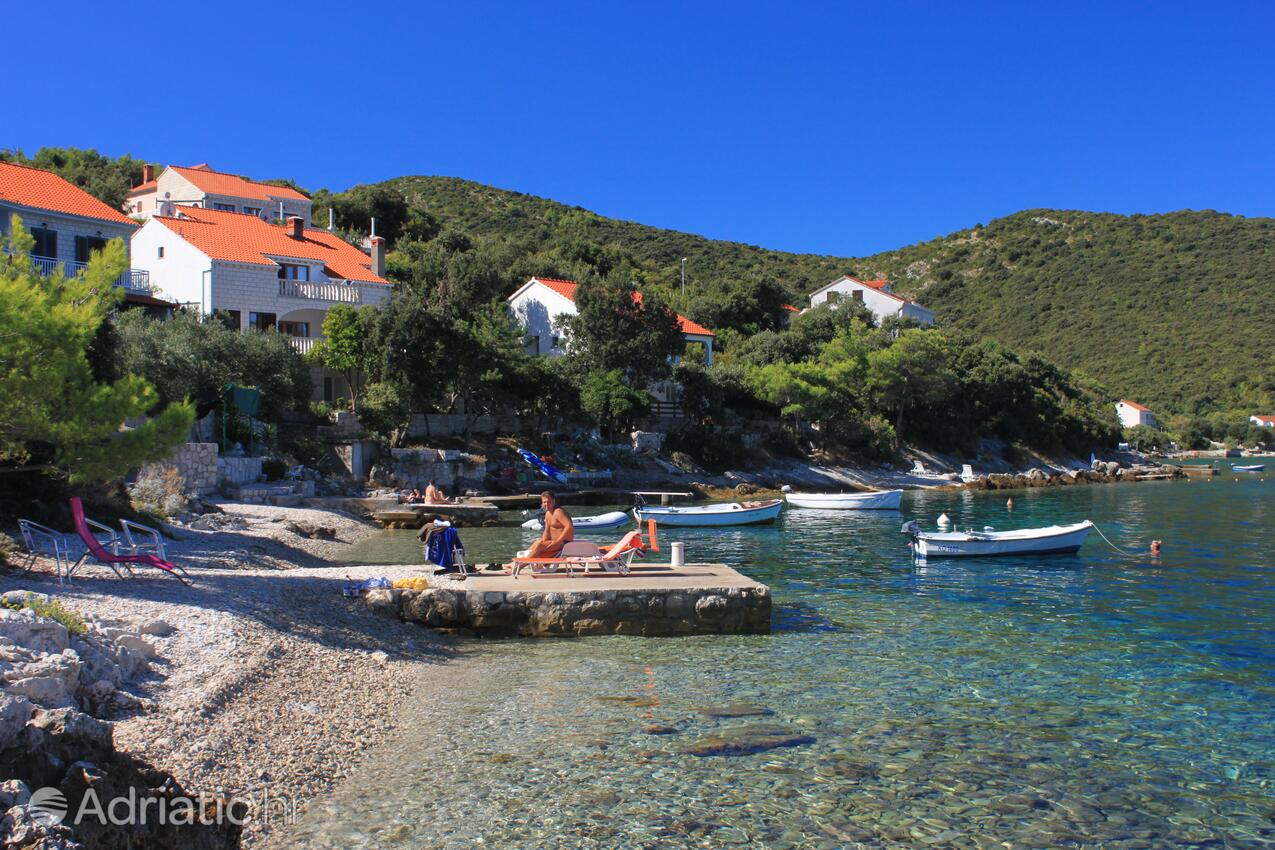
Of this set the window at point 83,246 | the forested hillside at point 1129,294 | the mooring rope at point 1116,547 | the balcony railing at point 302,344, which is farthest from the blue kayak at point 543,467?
the forested hillside at point 1129,294

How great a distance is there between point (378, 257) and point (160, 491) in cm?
2974

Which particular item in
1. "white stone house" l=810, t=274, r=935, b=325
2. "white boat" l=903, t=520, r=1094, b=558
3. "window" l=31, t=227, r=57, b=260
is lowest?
"white boat" l=903, t=520, r=1094, b=558

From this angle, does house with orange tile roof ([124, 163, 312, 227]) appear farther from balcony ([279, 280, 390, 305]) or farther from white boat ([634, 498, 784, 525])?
white boat ([634, 498, 784, 525])

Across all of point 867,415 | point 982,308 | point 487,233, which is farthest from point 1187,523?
point 982,308

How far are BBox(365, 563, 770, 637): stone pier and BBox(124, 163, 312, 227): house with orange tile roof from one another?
A: 55660 millimetres

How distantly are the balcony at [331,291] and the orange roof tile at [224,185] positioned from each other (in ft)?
68.0

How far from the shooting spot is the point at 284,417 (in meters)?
40.6

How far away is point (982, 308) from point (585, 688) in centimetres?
13296

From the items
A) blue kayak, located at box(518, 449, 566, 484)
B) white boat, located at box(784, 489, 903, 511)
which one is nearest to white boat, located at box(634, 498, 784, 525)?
white boat, located at box(784, 489, 903, 511)

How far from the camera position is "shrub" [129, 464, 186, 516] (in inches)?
992

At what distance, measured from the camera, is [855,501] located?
4253 centimetres

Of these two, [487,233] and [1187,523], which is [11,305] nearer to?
[1187,523]

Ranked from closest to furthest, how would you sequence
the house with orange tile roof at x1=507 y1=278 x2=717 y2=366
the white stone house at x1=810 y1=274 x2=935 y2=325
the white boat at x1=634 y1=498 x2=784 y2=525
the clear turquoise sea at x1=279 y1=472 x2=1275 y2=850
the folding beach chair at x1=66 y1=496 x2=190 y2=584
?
the clear turquoise sea at x1=279 y1=472 x2=1275 y2=850, the folding beach chair at x1=66 y1=496 x2=190 y2=584, the white boat at x1=634 y1=498 x2=784 y2=525, the house with orange tile roof at x1=507 y1=278 x2=717 y2=366, the white stone house at x1=810 y1=274 x2=935 y2=325

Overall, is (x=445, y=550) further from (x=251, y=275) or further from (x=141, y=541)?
(x=251, y=275)
